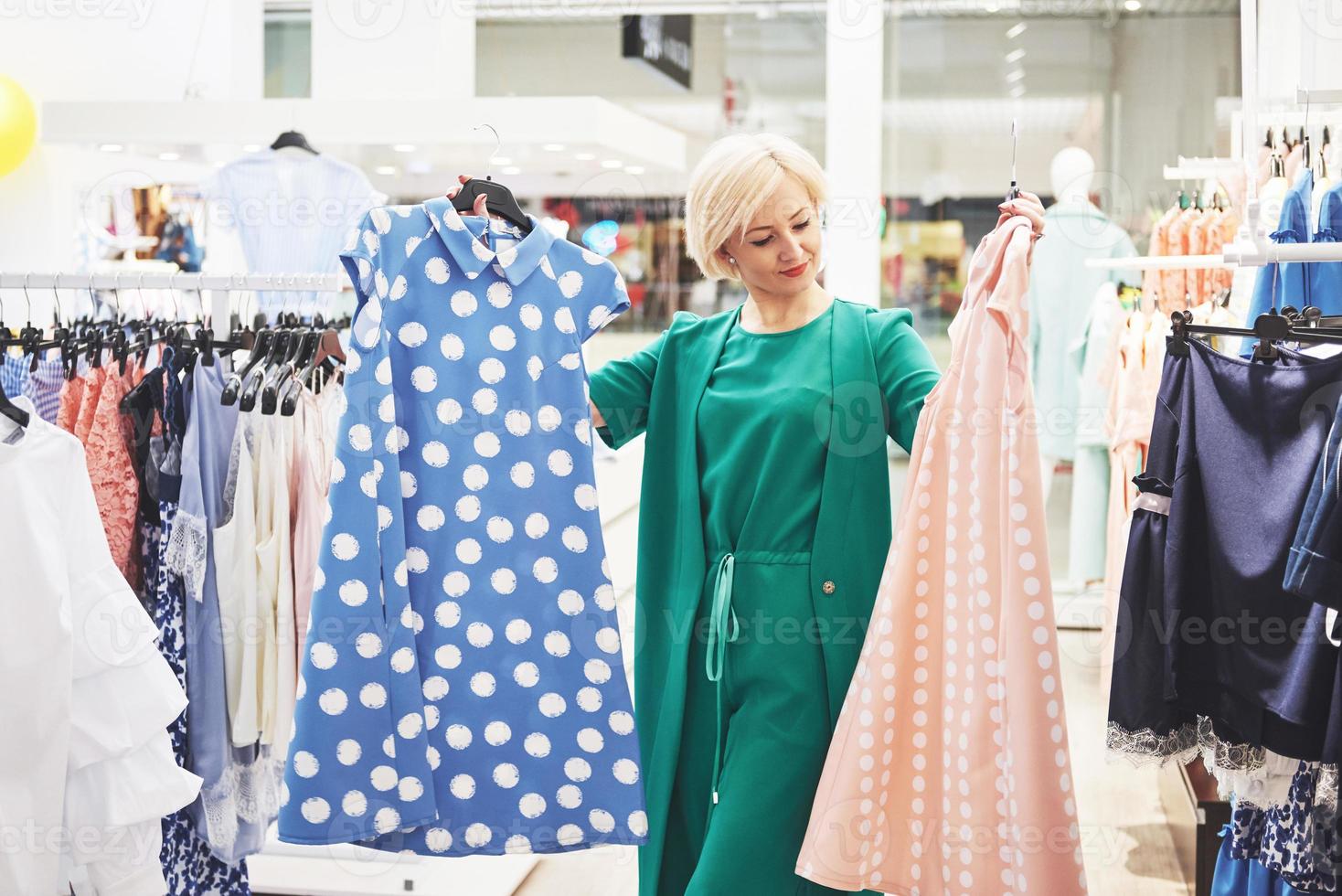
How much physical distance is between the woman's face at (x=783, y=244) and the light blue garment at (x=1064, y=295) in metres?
4.47

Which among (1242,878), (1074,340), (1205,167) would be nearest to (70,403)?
(1242,878)

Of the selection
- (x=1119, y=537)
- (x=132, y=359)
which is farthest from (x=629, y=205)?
(x=132, y=359)

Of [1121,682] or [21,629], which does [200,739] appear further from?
[1121,682]

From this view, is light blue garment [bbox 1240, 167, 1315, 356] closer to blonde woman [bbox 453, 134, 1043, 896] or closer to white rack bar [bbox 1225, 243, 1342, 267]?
white rack bar [bbox 1225, 243, 1342, 267]

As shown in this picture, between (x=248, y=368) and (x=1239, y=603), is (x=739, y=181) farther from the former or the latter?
(x=248, y=368)

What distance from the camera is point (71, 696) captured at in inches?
90.4

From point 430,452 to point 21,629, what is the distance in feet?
2.60

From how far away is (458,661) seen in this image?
2.09m

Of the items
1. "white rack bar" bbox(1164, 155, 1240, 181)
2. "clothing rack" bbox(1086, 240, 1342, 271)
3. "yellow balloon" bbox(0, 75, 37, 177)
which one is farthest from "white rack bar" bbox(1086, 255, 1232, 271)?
"yellow balloon" bbox(0, 75, 37, 177)

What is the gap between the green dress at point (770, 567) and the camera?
7.04ft

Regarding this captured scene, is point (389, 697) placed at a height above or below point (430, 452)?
below

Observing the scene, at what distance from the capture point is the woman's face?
6.95ft

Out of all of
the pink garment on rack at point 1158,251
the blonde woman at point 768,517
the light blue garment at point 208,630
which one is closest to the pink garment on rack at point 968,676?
the blonde woman at point 768,517

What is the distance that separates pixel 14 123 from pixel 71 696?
4439mm
